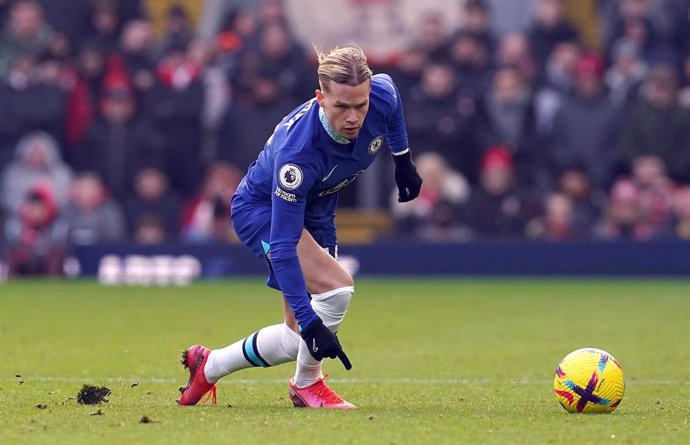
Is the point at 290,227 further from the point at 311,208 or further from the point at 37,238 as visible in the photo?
the point at 37,238

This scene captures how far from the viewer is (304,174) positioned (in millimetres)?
6516

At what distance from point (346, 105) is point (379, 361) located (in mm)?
3398

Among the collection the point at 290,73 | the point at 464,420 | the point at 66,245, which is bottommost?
the point at 66,245

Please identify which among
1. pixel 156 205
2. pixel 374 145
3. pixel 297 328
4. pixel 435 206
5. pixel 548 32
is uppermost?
pixel 548 32

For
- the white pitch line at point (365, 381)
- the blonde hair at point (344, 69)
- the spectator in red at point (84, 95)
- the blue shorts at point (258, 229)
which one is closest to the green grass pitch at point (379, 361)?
the white pitch line at point (365, 381)

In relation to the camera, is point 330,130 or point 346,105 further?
point 330,130

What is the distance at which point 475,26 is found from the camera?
18.1 metres

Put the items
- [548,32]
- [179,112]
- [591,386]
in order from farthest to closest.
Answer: [548,32] < [179,112] < [591,386]

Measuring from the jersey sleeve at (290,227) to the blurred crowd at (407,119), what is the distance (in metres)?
10.6

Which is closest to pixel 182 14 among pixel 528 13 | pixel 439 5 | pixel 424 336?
pixel 439 5

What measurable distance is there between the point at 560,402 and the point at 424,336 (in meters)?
4.55

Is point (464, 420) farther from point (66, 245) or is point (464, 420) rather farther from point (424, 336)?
point (66, 245)

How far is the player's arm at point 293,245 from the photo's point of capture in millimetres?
6473

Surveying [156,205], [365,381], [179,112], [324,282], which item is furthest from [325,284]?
[156,205]
